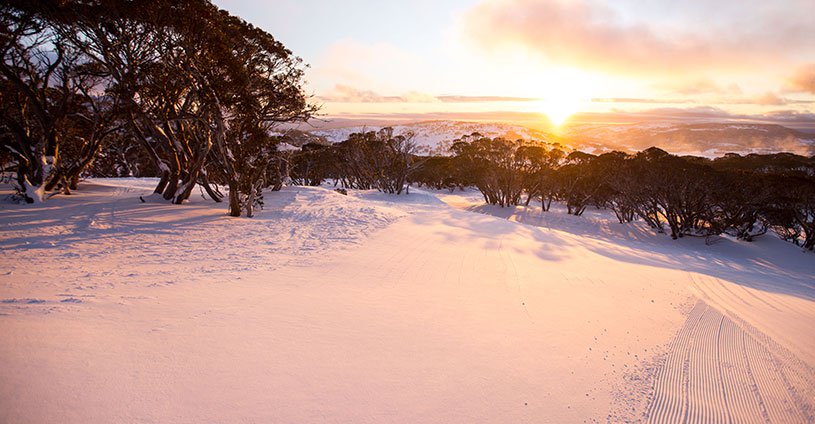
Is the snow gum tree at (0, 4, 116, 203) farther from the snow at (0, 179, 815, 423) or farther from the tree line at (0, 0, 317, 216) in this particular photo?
the snow at (0, 179, 815, 423)

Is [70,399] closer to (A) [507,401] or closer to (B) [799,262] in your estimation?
(A) [507,401]

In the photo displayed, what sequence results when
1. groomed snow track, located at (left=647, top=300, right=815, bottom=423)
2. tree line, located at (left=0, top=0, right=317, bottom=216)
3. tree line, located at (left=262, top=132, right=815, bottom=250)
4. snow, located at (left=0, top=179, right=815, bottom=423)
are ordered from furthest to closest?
tree line, located at (left=262, top=132, right=815, bottom=250), tree line, located at (left=0, top=0, right=317, bottom=216), groomed snow track, located at (left=647, top=300, right=815, bottom=423), snow, located at (left=0, top=179, right=815, bottom=423)

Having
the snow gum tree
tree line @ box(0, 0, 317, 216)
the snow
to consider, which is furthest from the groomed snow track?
the snow gum tree

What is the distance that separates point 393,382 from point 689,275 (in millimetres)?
10549

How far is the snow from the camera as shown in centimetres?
304

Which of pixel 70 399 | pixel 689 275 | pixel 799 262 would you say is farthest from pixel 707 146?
pixel 70 399

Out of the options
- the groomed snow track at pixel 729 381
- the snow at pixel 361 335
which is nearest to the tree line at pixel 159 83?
the snow at pixel 361 335

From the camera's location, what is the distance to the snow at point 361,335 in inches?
120

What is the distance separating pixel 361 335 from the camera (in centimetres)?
429

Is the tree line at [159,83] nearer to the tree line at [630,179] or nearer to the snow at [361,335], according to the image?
the snow at [361,335]

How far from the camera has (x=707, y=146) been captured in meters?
187

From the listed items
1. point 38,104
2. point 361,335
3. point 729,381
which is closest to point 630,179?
point 729,381

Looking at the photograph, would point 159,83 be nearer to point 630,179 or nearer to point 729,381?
point 729,381

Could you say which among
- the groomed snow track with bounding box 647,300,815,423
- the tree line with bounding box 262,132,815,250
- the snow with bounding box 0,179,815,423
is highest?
the tree line with bounding box 262,132,815,250
